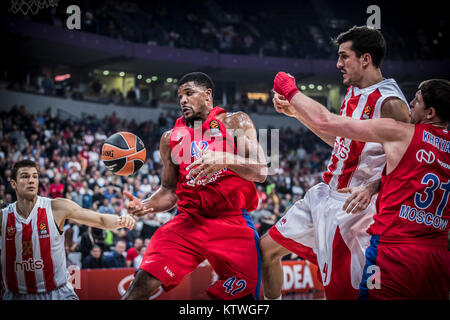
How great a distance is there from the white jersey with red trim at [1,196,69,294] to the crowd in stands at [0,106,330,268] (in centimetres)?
425

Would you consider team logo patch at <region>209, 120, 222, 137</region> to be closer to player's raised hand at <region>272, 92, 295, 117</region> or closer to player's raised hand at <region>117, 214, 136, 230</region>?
player's raised hand at <region>272, 92, 295, 117</region>

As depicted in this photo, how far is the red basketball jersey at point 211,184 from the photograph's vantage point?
4.03 meters

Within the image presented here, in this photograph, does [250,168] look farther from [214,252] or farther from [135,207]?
[135,207]

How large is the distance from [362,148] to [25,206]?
10.5 ft

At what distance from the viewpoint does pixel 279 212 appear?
1241 cm

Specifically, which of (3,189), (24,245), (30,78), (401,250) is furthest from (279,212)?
(30,78)

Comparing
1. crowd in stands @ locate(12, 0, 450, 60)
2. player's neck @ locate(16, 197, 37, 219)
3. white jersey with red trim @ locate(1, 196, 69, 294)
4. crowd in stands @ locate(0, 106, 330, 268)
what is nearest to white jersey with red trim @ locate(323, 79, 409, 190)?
white jersey with red trim @ locate(1, 196, 69, 294)

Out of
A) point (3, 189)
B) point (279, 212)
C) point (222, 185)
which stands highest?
point (222, 185)

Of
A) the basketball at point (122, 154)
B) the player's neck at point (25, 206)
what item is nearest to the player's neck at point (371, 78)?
the basketball at point (122, 154)

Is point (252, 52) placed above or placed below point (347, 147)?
above

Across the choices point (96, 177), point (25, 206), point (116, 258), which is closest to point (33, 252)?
point (25, 206)
